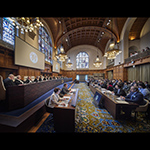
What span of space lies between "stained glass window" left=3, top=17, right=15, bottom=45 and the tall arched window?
44.2ft

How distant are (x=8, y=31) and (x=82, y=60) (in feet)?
46.9

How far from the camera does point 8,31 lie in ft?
13.0

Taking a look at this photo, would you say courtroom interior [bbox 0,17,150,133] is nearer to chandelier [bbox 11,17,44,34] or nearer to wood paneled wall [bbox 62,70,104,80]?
chandelier [bbox 11,17,44,34]

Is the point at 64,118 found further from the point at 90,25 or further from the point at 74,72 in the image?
the point at 74,72

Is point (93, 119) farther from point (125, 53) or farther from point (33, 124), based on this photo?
point (125, 53)

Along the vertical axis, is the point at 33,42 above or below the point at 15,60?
above

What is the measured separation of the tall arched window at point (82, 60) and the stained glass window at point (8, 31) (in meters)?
13.5

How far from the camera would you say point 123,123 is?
6.39 feet

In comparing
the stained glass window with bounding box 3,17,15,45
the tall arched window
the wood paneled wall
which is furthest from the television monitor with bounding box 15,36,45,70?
the tall arched window

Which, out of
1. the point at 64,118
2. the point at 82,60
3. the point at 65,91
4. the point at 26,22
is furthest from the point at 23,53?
the point at 82,60

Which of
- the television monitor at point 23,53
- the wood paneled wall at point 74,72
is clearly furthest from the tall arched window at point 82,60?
the television monitor at point 23,53

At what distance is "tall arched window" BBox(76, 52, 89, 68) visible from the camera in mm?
16453
